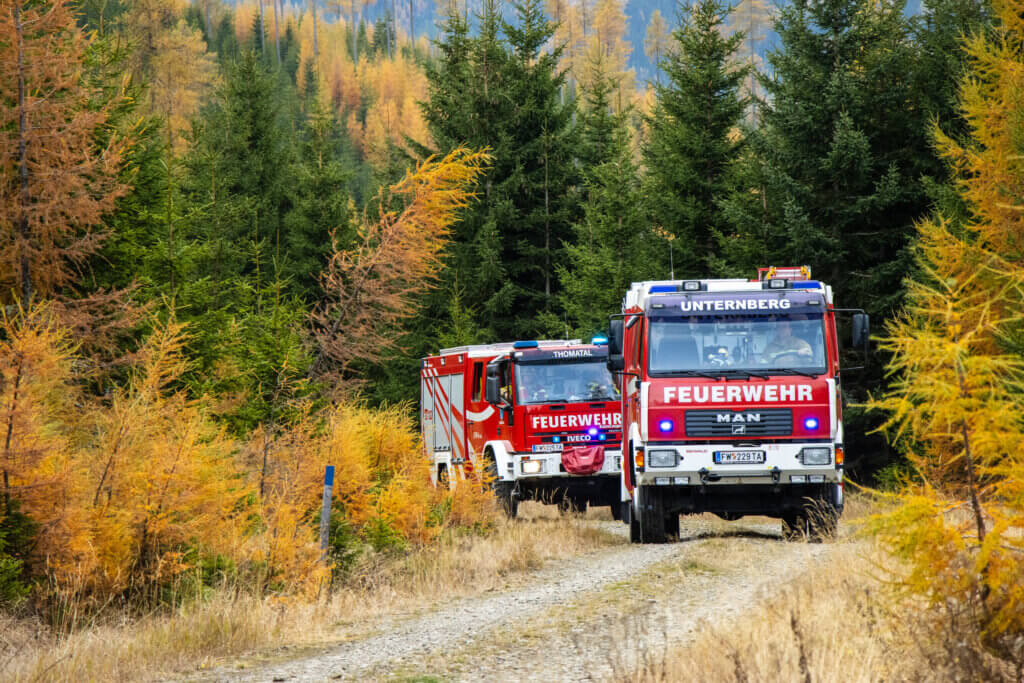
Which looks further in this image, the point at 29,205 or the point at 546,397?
the point at 546,397

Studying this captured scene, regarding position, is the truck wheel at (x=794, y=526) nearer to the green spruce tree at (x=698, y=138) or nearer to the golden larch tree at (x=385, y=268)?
the golden larch tree at (x=385, y=268)

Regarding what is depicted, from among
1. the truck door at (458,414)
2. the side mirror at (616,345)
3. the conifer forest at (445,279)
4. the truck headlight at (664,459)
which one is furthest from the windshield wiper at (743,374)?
the truck door at (458,414)

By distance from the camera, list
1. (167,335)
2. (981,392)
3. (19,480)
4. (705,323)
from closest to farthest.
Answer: (981,392)
(19,480)
(167,335)
(705,323)

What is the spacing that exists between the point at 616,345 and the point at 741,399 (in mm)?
1730

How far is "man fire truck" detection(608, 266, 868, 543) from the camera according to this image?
13008 mm

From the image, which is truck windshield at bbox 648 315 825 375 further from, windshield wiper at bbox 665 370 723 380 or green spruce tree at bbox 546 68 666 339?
green spruce tree at bbox 546 68 666 339

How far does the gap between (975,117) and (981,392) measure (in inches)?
761

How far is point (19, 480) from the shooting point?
30.1 feet

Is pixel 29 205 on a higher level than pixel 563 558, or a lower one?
higher

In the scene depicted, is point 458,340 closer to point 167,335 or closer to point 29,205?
point 29,205

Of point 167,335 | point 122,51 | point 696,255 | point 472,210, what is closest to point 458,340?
point 472,210

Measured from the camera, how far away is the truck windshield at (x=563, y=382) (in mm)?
18484

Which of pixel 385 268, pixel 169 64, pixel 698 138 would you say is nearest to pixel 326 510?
pixel 385 268

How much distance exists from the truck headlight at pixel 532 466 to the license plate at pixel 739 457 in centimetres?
566
